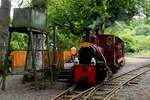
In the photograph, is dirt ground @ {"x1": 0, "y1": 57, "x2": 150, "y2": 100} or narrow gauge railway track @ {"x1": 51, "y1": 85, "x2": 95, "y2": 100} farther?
dirt ground @ {"x1": 0, "y1": 57, "x2": 150, "y2": 100}

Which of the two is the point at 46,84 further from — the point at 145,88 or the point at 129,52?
the point at 129,52

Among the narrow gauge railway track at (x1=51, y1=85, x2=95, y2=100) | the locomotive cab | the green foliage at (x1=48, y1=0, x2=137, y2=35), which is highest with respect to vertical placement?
the green foliage at (x1=48, y1=0, x2=137, y2=35)

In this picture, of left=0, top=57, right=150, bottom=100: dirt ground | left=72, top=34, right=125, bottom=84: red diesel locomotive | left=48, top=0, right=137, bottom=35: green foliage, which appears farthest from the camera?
left=48, top=0, right=137, bottom=35: green foliage

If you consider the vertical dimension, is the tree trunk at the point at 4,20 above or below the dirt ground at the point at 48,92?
above

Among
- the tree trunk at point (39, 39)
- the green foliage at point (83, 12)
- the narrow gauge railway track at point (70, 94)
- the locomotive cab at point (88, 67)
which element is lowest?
the narrow gauge railway track at point (70, 94)

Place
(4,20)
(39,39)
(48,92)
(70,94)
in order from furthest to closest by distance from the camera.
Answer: (4,20)
(39,39)
(48,92)
(70,94)

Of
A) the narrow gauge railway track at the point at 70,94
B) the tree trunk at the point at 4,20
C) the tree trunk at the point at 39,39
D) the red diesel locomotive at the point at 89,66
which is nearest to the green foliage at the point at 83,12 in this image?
the tree trunk at the point at 4,20

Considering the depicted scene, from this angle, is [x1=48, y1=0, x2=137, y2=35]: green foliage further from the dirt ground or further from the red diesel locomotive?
the dirt ground

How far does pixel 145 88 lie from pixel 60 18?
69.2ft

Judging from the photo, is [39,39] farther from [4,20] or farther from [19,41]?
[19,41]

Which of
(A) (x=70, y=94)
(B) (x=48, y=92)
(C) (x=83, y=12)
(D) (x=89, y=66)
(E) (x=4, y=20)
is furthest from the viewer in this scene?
(C) (x=83, y=12)

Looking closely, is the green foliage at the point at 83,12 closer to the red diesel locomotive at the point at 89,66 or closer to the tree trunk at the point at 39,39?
the tree trunk at the point at 39,39

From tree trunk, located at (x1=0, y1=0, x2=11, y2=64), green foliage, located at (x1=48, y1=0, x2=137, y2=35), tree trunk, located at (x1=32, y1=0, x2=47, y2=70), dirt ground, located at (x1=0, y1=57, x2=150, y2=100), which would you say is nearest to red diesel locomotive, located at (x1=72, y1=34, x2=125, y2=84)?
dirt ground, located at (x1=0, y1=57, x2=150, y2=100)

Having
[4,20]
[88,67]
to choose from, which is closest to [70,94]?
[88,67]
